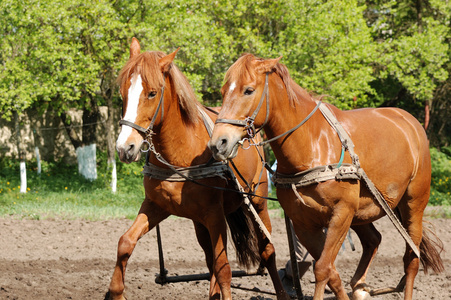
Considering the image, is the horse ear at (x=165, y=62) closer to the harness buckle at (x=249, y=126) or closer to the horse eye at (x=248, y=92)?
the horse eye at (x=248, y=92)

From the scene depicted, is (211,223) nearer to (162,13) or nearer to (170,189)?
(170,189)

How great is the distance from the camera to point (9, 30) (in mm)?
13539

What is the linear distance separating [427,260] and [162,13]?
1135cm

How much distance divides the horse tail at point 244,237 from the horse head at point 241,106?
1.86 metres

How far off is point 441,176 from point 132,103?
16.1 metres

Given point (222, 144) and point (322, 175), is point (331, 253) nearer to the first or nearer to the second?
point (322, 175)

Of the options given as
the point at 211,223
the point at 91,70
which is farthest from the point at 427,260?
the point at 91,70

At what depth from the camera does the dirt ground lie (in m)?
5.74

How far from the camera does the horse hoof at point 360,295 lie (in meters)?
4.98

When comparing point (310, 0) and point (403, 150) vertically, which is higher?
point (310, 0)

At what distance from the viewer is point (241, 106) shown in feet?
12.2

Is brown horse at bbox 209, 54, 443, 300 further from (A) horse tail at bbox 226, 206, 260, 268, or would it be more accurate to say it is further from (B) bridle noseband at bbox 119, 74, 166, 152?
(A) horse tail at bbox 226, 206, 260, 268

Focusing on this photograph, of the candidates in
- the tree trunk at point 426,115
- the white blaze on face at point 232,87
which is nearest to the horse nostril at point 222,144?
the white blaze on face at point 232,87

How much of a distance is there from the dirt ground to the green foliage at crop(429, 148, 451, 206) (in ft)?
18.0
